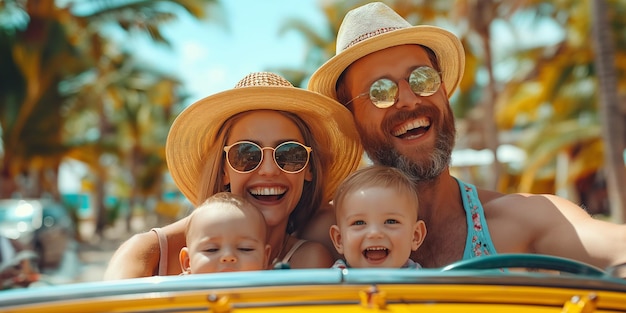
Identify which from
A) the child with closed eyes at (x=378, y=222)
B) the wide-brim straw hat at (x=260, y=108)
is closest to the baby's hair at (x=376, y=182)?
the child with closed eyes at (x=378, y=222)

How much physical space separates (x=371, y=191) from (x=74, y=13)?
58.6 feet

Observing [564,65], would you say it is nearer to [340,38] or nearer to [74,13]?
[74,13]

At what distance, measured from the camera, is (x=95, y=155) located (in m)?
25.0

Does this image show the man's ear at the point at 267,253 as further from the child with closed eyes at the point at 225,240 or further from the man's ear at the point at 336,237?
the man's ear at the point at 336,237

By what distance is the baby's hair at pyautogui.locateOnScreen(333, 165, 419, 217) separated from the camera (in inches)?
91.4

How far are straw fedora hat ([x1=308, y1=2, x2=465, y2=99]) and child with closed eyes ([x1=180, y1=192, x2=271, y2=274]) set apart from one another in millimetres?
921

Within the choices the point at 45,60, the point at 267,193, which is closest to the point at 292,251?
the point at 267,193

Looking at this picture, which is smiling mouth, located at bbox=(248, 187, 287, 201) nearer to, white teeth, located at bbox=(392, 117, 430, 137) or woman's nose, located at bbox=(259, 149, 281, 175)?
woman's nose, located at bbox=(259, 149, 281, 175)

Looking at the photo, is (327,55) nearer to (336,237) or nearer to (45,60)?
(45,60)

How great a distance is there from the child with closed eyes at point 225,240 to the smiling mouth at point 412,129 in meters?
0.76

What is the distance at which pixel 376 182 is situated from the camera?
2.32 metres

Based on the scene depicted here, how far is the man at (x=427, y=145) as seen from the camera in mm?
2539

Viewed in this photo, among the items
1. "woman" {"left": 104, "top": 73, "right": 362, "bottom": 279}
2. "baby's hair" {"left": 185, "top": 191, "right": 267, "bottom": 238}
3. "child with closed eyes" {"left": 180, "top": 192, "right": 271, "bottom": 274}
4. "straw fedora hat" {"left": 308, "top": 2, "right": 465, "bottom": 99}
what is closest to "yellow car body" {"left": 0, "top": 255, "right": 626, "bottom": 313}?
"child with closed eyes" {"left": 180, "top": 192, "right": 271, "bottom": 274}

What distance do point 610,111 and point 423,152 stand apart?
9.17 m
